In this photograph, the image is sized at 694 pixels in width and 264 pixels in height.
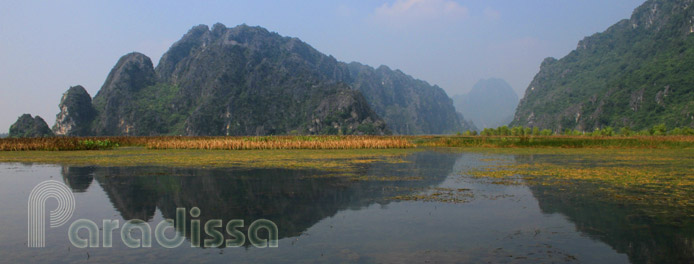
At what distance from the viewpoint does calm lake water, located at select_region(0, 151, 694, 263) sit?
9.36 m

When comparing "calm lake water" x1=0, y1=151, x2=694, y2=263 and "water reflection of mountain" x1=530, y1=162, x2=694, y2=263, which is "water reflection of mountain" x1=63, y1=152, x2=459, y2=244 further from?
"water reflection of mountain" x1=530, y1=162, x2=694, y2=263

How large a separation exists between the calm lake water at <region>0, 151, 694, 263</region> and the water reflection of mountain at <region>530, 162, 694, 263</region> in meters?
0.03

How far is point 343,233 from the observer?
36.8 feet

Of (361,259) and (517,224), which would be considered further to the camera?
(517,224)

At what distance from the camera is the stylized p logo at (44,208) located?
1115 cm

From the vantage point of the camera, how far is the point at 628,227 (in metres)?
11.5

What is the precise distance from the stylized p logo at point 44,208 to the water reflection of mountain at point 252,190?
85 cm

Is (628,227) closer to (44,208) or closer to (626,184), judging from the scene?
(626,184)

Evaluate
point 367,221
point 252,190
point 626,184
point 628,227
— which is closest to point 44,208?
point 252,190

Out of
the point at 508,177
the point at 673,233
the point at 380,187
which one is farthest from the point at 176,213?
the point at 508,177

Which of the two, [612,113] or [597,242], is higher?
[612,113]

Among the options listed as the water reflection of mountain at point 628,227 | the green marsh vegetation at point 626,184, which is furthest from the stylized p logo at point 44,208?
the green marsh vegetation at point 626,184

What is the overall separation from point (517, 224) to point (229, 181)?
13159 mm

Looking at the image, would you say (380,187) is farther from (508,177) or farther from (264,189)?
(508,177)
